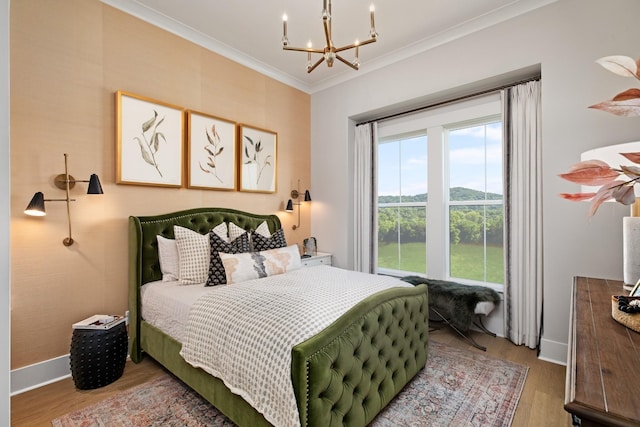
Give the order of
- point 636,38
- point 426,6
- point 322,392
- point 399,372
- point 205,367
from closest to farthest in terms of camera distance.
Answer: point 322,392
point 205,367
point 399,372
point 636,38
point 426,6

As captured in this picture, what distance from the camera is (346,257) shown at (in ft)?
13.3

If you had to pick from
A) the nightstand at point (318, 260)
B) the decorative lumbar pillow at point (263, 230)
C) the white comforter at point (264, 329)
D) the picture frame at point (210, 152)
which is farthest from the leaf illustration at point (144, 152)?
the nightstand at point (318, 260)

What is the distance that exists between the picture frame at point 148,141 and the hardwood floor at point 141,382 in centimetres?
160

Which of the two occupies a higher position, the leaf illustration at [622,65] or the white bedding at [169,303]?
the leaf illustration at [622,65]

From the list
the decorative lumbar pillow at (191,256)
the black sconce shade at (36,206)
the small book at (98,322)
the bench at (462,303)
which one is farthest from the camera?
the bench at (462,303)

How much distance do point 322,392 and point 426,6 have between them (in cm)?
312

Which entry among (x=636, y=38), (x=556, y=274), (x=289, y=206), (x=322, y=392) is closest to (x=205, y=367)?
(x=322, y=392)

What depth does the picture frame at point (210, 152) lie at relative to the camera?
3.09 metres

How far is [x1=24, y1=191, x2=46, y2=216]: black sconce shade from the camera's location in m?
2.07

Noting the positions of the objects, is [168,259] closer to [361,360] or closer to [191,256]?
[191,256]

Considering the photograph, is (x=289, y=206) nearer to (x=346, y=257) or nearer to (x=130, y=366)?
(x=346, y=257)

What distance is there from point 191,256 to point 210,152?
1.22 meters

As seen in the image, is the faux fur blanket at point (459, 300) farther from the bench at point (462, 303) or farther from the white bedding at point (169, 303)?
the white bedding at point (169, 303)

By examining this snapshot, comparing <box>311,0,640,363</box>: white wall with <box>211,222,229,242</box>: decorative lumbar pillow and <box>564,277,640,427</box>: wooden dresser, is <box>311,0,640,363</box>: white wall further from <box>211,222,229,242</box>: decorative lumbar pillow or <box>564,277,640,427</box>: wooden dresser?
<box>211,222,229,242</box>: decorative lumbar pillow
